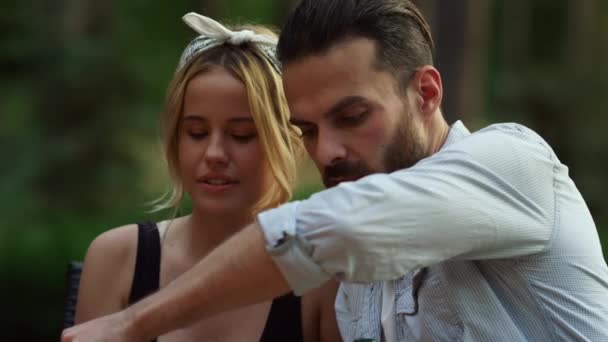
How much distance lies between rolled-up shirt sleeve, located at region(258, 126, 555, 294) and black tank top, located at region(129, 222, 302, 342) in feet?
3.48

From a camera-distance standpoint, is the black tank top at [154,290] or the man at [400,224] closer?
the man at [400,224]

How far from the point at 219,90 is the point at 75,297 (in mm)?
943

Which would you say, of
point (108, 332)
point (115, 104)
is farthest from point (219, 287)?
point (115, 104)

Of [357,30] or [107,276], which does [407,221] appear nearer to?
[357,30]

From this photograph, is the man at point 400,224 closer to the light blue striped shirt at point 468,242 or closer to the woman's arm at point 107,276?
the light blue striped shirt at point 468,242

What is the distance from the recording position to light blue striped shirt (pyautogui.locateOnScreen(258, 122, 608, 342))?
176 cm

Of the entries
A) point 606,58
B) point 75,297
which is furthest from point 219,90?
point 606,58

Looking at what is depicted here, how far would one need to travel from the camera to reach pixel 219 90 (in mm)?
2775

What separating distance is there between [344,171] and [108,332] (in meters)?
0.65

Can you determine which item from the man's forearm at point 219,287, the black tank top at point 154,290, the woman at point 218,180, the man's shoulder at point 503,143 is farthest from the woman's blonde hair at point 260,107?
the man's forearm at point 219,287

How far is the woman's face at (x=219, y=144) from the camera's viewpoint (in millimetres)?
2770

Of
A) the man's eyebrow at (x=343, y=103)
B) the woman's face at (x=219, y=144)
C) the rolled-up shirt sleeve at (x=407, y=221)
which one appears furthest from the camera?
the woman's face at (x=219, y=144)

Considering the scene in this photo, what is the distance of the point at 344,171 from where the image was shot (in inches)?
84.8

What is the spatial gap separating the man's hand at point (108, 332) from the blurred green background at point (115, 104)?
1560 millimetres
